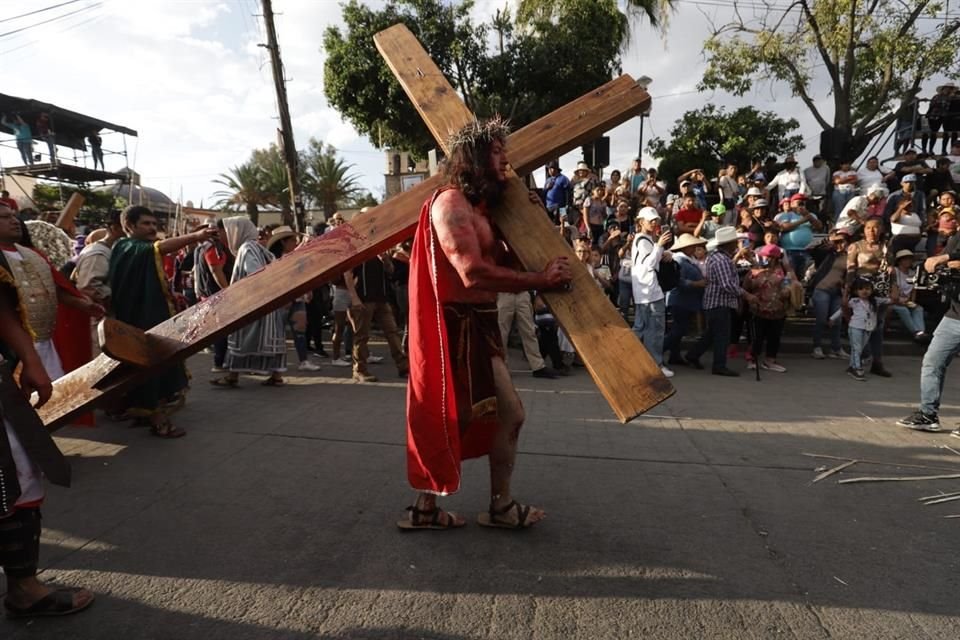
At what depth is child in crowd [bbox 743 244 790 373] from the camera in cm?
696

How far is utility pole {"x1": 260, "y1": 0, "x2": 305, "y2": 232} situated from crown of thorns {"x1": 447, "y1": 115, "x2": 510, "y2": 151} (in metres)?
13.0

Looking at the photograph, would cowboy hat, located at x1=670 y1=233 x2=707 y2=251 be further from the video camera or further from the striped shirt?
the video camera

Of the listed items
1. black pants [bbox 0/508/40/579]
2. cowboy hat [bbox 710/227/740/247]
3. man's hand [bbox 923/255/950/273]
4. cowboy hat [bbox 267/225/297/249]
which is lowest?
black pants [bbox 0/508/40/579]

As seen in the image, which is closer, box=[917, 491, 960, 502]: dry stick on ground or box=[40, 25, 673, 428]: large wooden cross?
box=[40, 25, 673, 428]: large wooden cross

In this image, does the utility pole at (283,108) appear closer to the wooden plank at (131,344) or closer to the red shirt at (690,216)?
the red shirt at (690,216)

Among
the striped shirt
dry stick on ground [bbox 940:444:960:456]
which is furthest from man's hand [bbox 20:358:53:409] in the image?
the striped shirt

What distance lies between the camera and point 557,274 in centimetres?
219

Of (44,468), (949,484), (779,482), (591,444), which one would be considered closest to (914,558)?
(779,482)

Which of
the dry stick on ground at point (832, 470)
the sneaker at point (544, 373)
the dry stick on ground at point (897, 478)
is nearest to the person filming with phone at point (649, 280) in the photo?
the sneaker at point (544, 373)

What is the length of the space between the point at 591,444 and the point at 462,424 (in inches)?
72.6

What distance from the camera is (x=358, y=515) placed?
284cm

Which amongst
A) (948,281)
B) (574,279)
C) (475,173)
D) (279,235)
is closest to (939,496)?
(948,281)

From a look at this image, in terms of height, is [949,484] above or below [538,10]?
below

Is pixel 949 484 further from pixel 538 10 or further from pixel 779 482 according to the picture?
pixel 538 10
